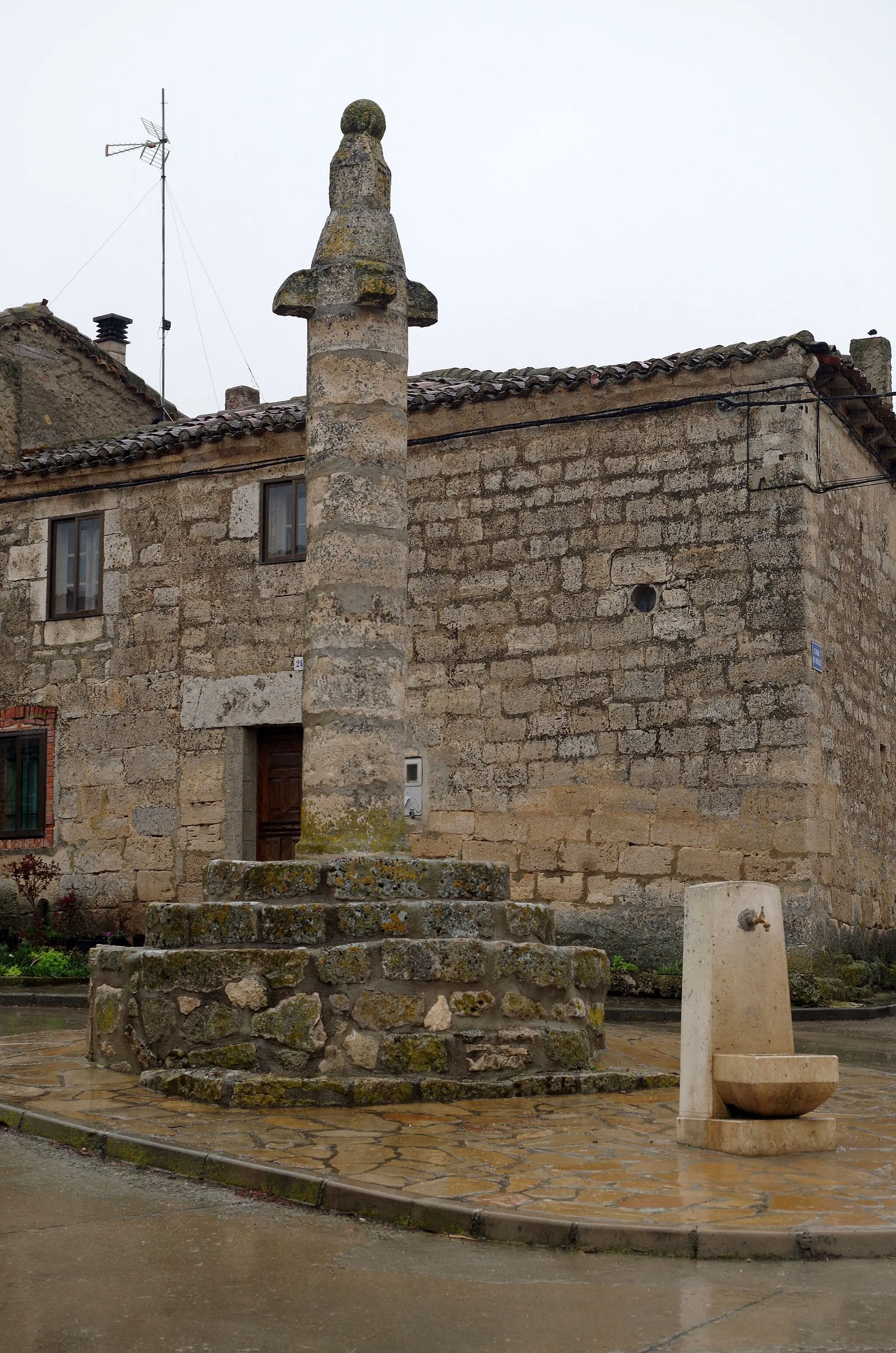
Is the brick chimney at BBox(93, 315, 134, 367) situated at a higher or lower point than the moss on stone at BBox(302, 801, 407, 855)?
higher

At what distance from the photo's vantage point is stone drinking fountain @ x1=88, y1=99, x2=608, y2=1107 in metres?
7.13

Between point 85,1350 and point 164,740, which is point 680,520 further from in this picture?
point 85,1350

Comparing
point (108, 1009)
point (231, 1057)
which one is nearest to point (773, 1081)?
point (231, 1057)

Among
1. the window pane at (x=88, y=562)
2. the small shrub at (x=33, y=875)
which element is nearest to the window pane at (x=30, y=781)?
the small shrub at (x=33, y=875)

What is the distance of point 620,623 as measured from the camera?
13.6 metres

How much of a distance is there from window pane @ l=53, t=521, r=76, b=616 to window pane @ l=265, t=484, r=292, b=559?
2.52 m

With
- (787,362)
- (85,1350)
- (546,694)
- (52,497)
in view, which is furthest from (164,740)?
(85,1350)

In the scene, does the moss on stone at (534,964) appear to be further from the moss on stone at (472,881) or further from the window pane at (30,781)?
the window pane at (30,781)

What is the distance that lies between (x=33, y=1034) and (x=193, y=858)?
561 cm

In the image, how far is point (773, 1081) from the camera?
593 cm

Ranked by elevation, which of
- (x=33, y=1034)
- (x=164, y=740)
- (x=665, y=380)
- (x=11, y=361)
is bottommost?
(x=33, y=1034)

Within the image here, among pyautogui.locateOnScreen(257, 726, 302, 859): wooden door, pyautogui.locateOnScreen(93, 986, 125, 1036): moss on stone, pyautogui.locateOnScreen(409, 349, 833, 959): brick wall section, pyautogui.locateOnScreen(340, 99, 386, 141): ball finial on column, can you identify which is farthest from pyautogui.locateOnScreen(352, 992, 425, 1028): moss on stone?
pyautogui.locateOnScreen(257, 726, 302, 859): wooden door

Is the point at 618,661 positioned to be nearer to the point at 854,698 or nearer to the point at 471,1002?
the point at 854,698

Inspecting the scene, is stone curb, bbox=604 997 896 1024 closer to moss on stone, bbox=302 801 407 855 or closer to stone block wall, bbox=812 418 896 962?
stone block wall, bbox=812 418 896 962
